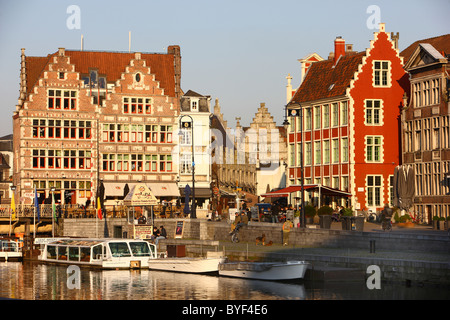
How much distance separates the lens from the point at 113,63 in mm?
86000

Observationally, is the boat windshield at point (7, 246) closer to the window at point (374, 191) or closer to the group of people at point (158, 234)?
the group of people at point (158, 234)

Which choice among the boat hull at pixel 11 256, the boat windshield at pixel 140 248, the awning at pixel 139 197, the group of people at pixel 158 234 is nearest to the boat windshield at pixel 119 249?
the boat windshield at pixel 140 248

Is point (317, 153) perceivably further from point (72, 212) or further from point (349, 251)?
point (349, 251)

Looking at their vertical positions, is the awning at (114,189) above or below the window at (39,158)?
below

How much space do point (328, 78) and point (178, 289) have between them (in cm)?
3630

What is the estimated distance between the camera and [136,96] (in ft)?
270

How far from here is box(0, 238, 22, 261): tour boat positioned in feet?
189

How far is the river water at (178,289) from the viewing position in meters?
36.2

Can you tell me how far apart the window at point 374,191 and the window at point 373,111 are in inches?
158

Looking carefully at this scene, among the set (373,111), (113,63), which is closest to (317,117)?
(373,111)

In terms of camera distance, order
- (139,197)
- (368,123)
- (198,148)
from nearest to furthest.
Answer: (139,197) < (368,123) < (198,148)

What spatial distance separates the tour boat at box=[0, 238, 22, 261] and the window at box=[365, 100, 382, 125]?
26096 millimetres

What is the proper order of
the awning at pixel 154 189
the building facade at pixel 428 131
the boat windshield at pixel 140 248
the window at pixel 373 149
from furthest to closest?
the awning at pixel 154 189 → the window at pixel 373 149 → the building facade at pixel 428 131 → the boat windshield at pixel 140 248
